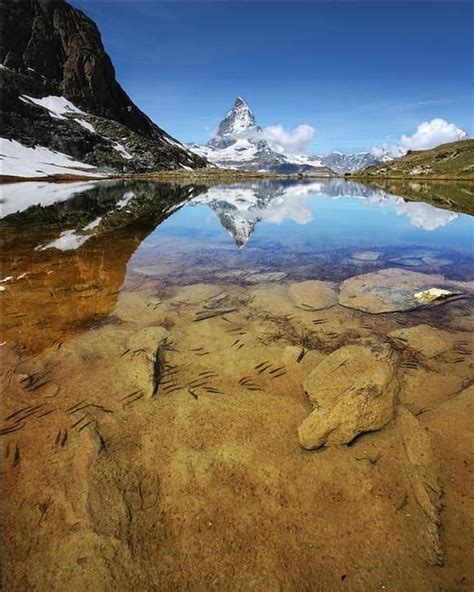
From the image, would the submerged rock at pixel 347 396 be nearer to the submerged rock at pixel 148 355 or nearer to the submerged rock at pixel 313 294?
the submerged rock at pixel 148 355

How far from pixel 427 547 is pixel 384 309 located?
28.0ft

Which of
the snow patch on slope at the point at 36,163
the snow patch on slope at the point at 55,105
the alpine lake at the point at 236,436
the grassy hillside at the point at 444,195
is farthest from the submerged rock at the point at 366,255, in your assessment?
the snow patch on slope at the point at 55,105

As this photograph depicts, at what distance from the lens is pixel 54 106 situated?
172 m

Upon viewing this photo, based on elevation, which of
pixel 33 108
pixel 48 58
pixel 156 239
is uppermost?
pixel 48 58

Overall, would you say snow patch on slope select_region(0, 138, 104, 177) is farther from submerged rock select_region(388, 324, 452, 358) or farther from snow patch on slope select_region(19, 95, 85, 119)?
submerged rock select_region(388, 324, 452, 358)

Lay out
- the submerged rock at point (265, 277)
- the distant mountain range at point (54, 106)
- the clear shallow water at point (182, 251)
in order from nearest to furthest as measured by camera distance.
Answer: the clear shallow water at point (182, 251) → the submerged rock at point (265, 277) → the distant mountain range at point (54, 106)

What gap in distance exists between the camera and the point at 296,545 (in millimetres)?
4988

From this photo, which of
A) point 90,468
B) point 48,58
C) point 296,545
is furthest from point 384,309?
point 48,58

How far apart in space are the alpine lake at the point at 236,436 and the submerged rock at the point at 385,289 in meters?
0.14

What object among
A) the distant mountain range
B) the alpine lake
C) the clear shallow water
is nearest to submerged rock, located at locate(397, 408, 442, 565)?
the alpine lake

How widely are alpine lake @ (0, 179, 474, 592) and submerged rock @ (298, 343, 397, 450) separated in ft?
0.12

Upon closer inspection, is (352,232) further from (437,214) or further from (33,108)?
(33,108)

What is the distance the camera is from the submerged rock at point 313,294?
43.1ft

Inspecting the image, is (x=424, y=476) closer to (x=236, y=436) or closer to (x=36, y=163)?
(x=236, y=436)
